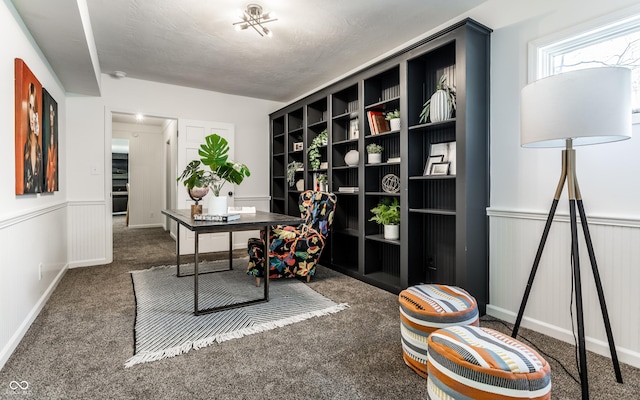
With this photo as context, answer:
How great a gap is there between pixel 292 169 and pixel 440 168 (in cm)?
249

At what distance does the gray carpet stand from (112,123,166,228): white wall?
226 inches

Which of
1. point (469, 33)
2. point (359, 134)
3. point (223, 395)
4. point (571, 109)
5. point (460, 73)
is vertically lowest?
point (223, 395)

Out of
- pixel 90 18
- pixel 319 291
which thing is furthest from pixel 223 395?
pixel 90 18

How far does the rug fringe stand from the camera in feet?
6.07

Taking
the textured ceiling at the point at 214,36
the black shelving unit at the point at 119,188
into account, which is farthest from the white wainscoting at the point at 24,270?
the black shelving unit at the point at 119,188

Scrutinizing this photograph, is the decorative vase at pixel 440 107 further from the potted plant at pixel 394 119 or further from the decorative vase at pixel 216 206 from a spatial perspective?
the decorative vase at pixel 216 206

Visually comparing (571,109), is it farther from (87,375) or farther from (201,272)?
(201,272)

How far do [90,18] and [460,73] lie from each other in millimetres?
3112

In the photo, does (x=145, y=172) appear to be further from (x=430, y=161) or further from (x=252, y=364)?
(x=252, y=364)

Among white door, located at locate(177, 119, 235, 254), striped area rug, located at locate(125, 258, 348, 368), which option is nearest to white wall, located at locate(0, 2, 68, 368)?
striped area rug, located at locate(125, 258, 348, 368)

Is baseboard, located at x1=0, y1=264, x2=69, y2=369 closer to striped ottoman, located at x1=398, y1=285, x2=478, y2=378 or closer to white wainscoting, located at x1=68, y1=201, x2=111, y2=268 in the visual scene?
white wainscoting, located at x1=68, y1=201, x2=111, y2=268

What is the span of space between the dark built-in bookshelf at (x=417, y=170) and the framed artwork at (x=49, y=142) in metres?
2.70

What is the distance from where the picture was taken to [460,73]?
8.04ft

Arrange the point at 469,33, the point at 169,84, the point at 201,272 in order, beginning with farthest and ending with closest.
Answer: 1. the point at 169,84
2. the point at 201,272
3. the point at 469,33
